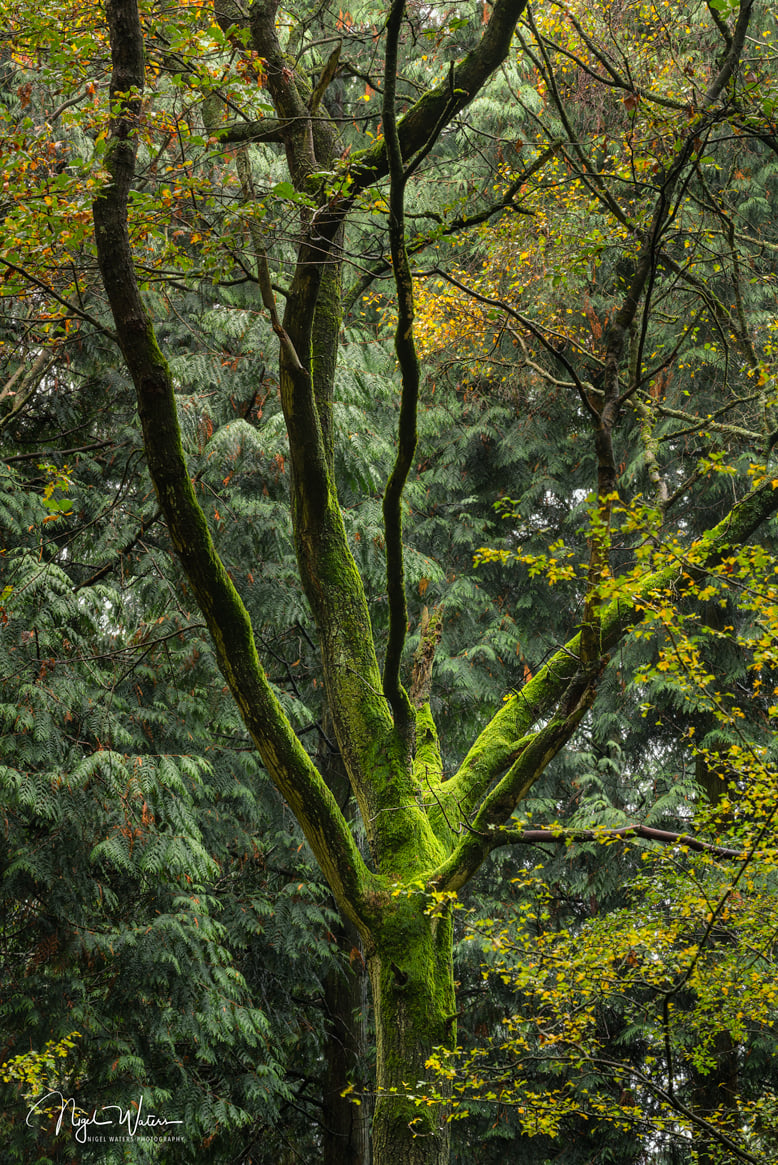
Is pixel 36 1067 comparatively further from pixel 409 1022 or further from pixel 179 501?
pixel 179 501

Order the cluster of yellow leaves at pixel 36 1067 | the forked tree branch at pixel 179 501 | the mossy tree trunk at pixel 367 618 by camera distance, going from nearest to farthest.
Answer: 1. the forked tree branch at pixel 179 501
2. the mossy tree trunk at pixel 367 618
3. the cluster of yellow leaves at pixel 36 1067

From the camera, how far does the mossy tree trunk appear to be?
291 centimetres

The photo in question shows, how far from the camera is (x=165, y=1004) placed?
6.18 metres

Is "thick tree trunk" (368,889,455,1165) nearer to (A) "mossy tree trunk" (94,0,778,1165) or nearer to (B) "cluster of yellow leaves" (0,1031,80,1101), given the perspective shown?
(A) "mossy tree trunk" (94,0,778,1165)

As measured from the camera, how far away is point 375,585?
25.6ft

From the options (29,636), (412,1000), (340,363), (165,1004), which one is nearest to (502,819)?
(412,1000)

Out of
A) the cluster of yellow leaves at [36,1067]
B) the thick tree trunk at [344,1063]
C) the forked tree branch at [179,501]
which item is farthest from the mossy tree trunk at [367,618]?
the thick tree trunk at [344,1063]

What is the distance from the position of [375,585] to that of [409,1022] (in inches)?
184

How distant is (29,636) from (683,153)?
4.16 m

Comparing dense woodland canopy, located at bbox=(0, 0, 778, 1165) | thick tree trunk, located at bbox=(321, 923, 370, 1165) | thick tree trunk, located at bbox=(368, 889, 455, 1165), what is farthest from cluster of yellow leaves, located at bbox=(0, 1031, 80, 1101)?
thick tree trunk, located at bbox=(321, 923, 370, 1165)

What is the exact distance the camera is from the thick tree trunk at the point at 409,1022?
329cm

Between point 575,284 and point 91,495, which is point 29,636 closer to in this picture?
point 91,495

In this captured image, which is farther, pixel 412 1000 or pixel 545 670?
pixel 545 670
